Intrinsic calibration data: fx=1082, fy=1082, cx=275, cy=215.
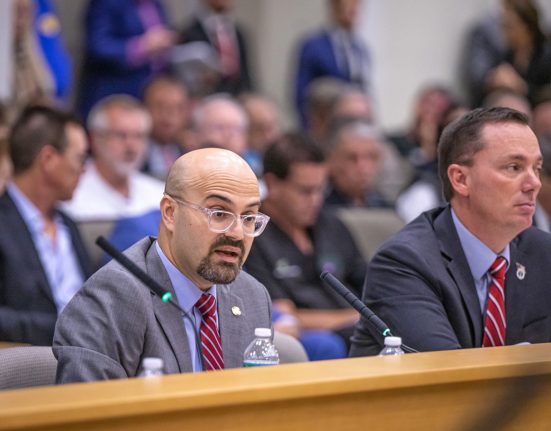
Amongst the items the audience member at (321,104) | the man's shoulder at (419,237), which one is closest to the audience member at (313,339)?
the man's shoulder at (419,237)

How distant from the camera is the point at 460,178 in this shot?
3094 mm

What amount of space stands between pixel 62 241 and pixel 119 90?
8.15 ft

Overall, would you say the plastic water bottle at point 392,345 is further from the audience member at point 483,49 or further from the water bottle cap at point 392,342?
the audience member at point 483,49

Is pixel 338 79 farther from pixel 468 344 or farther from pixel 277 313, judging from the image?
pixel 468 344

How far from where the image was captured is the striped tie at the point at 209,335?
2553mm

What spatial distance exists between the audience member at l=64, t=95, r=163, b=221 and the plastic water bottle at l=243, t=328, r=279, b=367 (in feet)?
9.42

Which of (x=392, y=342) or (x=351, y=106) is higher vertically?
(x=351, y=106)

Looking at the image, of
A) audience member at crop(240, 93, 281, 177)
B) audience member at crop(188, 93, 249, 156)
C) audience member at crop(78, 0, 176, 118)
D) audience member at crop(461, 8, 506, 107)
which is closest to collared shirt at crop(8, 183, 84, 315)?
audience member at crop(188, 93, 249, 156)

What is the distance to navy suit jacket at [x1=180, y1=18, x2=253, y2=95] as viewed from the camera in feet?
23.1

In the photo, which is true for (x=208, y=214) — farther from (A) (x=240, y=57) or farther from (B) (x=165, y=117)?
(A) (x=240, y=57)

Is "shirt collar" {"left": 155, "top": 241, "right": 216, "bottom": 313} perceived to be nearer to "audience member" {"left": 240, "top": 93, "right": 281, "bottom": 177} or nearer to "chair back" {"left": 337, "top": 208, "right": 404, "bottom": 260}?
"chair back" {"left": 337, "top": 208, "right": 404, "bottom": 260}

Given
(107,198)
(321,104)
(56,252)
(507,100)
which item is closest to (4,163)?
(56,252)

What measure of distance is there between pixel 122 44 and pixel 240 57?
3.40 feet

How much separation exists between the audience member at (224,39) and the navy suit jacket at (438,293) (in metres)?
4.18
